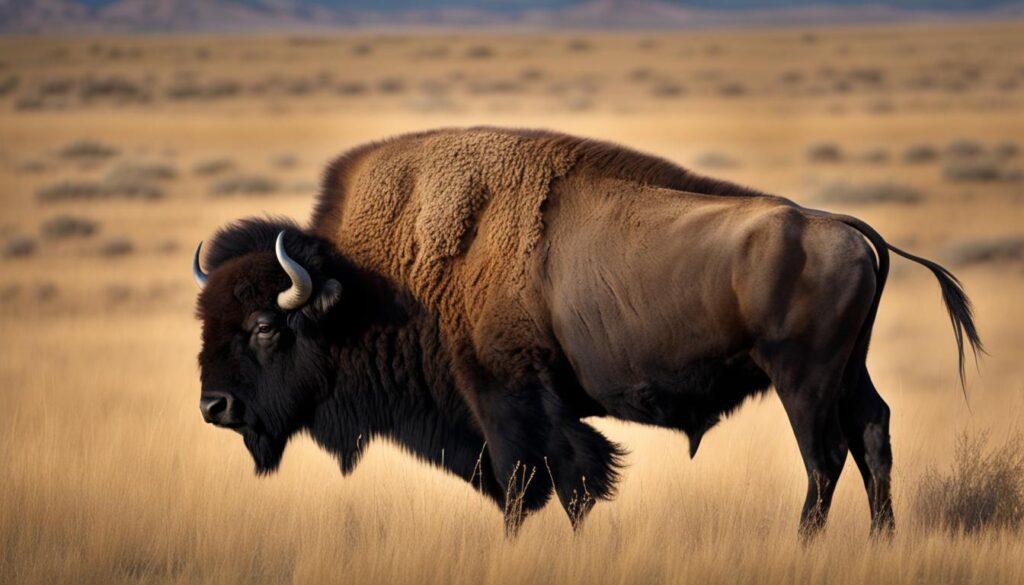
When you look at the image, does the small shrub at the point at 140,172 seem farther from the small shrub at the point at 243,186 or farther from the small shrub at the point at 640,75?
the small shrub at the point at 640,75

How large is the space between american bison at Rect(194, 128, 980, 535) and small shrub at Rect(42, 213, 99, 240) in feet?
43.3

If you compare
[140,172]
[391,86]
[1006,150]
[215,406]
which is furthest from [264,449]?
[391,86]

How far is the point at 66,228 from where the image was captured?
61.7 feet

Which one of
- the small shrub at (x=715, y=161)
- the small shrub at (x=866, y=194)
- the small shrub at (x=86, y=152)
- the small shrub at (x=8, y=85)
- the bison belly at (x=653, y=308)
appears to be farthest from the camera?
the small shrub at (x=8, y=85)

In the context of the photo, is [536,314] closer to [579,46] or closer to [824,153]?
[824,153]

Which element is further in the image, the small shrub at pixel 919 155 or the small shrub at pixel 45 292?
the small shrub at pixel 919 155

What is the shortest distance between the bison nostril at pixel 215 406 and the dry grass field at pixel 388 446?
430mm

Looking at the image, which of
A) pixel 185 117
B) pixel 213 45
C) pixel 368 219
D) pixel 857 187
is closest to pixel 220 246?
pixel 368 219

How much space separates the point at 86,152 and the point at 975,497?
27326 millimetres

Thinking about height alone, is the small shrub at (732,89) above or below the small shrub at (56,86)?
above

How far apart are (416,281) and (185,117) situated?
3685cm

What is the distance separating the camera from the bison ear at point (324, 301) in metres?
5.82

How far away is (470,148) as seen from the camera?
5996 millimetres

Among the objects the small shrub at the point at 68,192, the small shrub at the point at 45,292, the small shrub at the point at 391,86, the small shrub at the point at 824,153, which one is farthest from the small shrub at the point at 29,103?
the small shrub at the point at 45,292
